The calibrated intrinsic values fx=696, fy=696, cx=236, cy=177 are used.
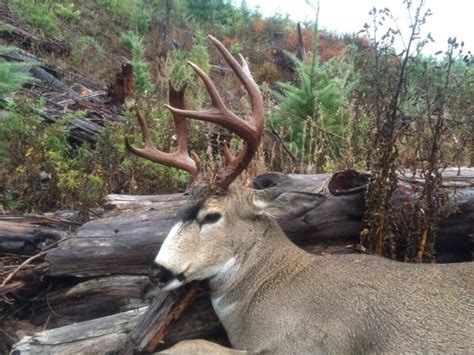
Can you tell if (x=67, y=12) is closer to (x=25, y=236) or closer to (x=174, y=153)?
(x=25, y=236)

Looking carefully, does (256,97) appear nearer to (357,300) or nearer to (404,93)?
(357,300)

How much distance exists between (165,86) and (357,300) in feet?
31.4

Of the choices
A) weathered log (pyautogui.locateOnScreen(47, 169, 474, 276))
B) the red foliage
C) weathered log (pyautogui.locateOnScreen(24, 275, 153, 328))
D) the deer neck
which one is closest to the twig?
weathered log (pyautogui.locateOnScreen(47, 169, 474, 276))

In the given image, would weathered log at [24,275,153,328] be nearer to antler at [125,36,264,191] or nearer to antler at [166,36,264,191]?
antler at [125,36,264,191]

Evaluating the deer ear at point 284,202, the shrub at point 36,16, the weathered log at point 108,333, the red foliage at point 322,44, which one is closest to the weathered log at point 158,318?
the weathered log at point 108,333

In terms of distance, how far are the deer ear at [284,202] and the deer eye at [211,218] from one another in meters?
0.33

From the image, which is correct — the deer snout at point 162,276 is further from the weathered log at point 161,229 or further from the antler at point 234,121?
the weathered log at point 161,229

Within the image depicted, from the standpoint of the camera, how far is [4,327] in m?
5.52

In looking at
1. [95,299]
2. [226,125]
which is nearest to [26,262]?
[95,299]

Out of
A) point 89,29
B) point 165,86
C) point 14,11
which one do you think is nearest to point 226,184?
point 165,86

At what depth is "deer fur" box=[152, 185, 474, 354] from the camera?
4.31 meters

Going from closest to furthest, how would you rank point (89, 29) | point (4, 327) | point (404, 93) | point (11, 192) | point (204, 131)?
point (4, 327) < point (404, 93) < point (11, 192) < point (204, 131) < point (89, 29)

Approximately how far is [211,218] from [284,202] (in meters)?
0.55

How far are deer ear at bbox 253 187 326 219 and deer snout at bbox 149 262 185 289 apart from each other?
837mm
